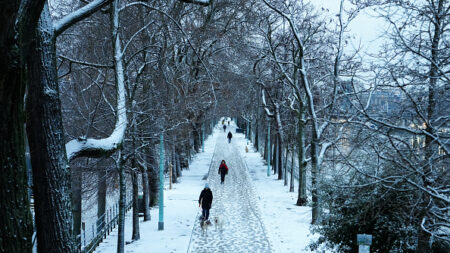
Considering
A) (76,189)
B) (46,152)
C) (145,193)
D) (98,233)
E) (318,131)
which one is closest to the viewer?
(46,152)

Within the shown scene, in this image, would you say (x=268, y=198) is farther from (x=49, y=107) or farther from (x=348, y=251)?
(x=49, y=107)

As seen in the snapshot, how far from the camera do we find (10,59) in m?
2.85

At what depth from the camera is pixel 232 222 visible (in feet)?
58.0

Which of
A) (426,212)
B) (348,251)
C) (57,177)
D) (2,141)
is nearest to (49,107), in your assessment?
(57,177)

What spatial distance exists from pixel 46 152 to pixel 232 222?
1372 cm

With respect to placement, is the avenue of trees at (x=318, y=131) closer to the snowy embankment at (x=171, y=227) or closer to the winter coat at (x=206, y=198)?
the snowy embankment at (x=171, y=227)

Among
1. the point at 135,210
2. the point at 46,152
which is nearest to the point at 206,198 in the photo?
the point at 135,210

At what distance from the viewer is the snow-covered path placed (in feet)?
46.5

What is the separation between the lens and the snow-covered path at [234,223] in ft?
46.5

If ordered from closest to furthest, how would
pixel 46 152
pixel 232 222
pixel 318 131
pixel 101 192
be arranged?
pixel 46 152
pixel 318 131
pixel 232 222
pixel 101 192

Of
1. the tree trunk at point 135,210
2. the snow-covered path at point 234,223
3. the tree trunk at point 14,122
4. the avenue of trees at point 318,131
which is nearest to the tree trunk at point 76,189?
Result: the avenue of trees at point 318,131

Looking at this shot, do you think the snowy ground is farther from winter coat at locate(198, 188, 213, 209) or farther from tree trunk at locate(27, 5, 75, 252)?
tree trunk at locate(27, 5, 75, 252)

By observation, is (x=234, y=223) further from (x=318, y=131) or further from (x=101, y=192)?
(x=101, y=192)

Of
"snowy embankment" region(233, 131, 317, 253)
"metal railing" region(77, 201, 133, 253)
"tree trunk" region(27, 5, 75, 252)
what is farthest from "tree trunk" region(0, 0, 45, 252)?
"metal railing" region(77, 201, 133, 253)
